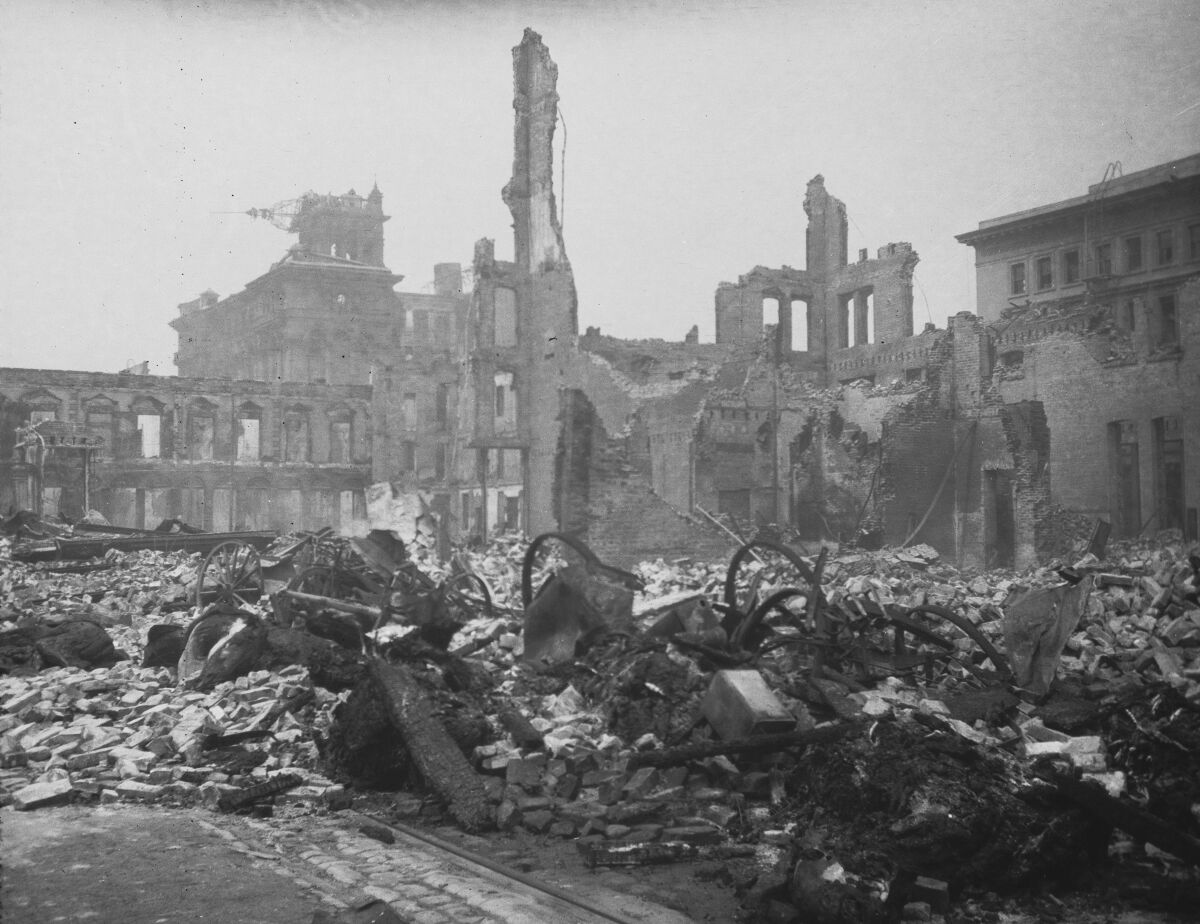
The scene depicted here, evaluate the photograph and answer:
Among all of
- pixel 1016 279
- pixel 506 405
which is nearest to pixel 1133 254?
pixel 1016 279

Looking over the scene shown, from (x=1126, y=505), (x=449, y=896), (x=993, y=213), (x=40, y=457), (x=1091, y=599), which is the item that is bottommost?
(x=449, y=896)

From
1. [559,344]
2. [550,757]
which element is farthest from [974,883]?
[559,344]

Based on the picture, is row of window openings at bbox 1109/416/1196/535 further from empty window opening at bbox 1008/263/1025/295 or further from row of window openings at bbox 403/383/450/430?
row of window openings at bbox 403/383/450/430

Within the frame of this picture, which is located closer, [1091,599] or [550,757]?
[550,757]

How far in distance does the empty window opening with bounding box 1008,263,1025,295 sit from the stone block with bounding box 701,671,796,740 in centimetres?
1376

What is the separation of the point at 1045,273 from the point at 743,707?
14633 mm

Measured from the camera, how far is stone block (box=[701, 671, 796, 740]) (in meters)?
5.68

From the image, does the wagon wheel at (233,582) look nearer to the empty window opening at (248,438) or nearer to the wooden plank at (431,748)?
the wooden plank at (431,748)

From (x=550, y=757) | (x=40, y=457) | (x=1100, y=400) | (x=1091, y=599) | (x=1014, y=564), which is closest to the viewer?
(x=550, y=757)

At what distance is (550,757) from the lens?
605 cm

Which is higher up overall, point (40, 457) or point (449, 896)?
point (40, 457)

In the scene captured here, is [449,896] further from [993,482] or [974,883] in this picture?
[993,482]

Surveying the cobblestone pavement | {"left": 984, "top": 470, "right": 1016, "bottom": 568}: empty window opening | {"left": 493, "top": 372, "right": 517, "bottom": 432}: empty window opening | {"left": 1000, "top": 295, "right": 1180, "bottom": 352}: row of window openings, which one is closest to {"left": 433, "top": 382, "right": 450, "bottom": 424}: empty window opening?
{"left": 493, "top": 372, "right": 517, "bottom": 432}: empty window opening

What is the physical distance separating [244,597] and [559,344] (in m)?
12.7
